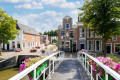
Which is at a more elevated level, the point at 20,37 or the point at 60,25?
the point at 60,25

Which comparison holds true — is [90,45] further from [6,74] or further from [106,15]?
[6,74]

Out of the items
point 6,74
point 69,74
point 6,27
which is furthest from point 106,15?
point 6,74

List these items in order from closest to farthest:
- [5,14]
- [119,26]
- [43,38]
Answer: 1. [119,26]
2. [5,14]
3. [43,38]

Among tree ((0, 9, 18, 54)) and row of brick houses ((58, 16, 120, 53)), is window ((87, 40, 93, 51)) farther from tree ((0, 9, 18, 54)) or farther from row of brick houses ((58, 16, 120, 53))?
tree ((0, 9, 18, 54))

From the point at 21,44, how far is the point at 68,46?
1445 centimetres

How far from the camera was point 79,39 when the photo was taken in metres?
22.7

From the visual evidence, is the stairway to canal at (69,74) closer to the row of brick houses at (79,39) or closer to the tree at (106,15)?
the tree at (106,15)

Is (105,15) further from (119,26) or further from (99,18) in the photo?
(119,26)

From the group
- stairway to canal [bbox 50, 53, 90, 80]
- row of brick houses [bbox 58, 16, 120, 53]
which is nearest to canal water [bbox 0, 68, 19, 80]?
stairway to canal [bbox 50, 53, 90, 80]

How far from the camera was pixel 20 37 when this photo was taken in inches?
1090

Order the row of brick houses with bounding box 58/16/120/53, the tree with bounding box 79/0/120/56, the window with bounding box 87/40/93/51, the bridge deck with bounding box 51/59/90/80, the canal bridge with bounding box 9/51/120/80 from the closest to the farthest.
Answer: the canal bridge with bounding box 9/51/120/80
the bridge deck with bounding box 51/59/90/80
the tree with bounding box 79/0/120/56
the row of brick houses with bounding box 58/16/120/53
the window with bounding box 87/40/93/51

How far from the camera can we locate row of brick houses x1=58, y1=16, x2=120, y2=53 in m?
22.0

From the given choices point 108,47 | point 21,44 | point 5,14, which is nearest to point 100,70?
point 5,14

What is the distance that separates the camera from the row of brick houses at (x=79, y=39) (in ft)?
72.1
